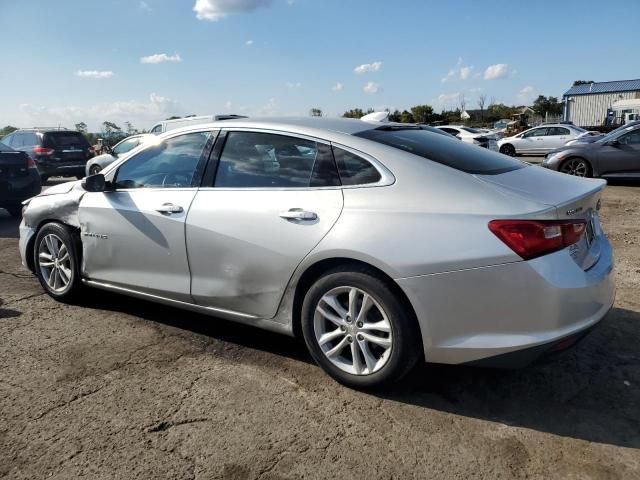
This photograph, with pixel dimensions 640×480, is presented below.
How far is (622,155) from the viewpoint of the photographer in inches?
453

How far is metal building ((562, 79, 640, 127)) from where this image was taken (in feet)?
177

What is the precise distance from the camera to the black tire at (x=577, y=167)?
11.8 metres

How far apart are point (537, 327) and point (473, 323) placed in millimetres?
295

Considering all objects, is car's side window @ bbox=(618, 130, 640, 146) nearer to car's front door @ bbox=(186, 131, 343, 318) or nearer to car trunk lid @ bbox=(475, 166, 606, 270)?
car trunk lid @ bbox=(475, 166, 606, 270)

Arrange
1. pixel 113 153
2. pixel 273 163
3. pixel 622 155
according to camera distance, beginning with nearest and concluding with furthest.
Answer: pixel 273 163
pixel 622 155
pixel 113 153

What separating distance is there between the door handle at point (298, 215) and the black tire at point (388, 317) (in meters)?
0.33

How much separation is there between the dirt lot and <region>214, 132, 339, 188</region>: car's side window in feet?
3.76

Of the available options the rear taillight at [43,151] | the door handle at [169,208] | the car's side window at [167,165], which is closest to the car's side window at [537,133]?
the rear taillight at [43,151]

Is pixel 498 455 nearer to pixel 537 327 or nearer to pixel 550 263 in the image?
pixel 537 327

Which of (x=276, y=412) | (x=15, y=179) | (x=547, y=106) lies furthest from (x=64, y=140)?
(x=547, y=106)

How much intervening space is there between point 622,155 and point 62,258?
11.3 meters

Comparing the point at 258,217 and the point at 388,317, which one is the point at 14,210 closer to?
the point at 258,217

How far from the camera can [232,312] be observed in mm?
3459

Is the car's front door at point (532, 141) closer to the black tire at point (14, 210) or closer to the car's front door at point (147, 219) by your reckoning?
the black tire at point (14, 210)
